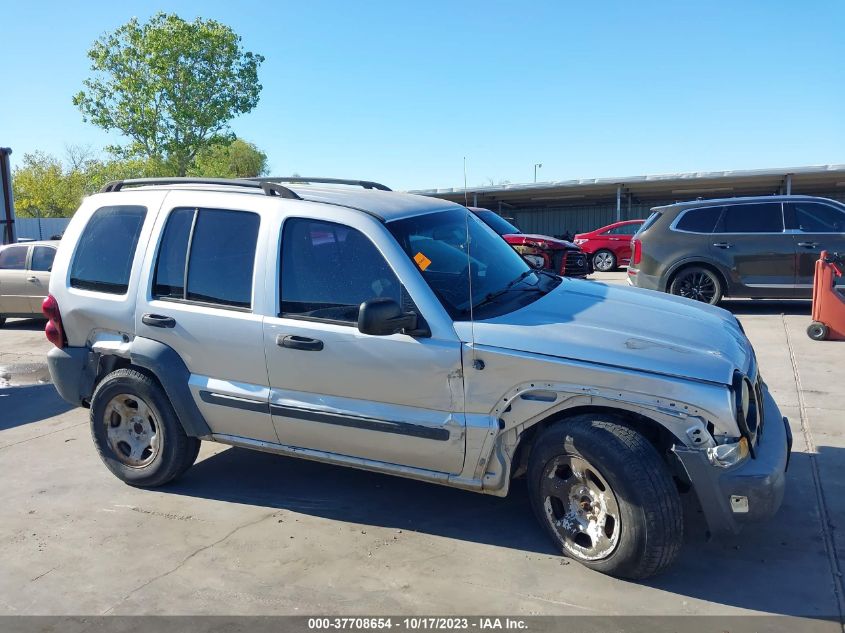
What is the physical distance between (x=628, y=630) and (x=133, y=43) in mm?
41023

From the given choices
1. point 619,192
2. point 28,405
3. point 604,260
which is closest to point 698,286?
point 28,405

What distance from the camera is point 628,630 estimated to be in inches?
125

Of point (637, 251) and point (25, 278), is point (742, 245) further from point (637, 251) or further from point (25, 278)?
point (25, 278)

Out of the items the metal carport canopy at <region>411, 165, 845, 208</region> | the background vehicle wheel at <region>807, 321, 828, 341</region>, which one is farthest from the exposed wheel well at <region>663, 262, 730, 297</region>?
the metal carport canopy at <region>411, 165, 845, 208</region>

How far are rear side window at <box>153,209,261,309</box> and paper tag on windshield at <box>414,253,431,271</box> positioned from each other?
1.05 meters

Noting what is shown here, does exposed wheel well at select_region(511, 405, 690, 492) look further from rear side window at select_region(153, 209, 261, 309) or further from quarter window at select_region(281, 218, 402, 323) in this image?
rear side window at select_region(153, 209, 261, 309)

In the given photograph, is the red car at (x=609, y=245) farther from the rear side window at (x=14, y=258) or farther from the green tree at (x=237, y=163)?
the green tree at (x=237, y=163)

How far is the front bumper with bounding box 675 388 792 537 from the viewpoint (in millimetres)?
3289

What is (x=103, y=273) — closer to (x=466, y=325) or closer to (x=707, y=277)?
(x=466, y=325)

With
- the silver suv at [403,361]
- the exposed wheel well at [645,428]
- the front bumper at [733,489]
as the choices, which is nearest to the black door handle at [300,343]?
the silver suv at [403,361]

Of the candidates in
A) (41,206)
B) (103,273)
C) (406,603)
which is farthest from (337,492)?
(41,206)

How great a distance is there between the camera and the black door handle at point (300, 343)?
405 cm

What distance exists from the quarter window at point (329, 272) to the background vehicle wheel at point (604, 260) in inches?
705

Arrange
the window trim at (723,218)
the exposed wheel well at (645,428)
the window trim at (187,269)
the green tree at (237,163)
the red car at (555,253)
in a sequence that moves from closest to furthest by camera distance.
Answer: the exposed wheel well at (645,428)
the window trim at (187,269)
the window trim at (723,218)
the red car at (555,253)
the green tree at (237,163)
